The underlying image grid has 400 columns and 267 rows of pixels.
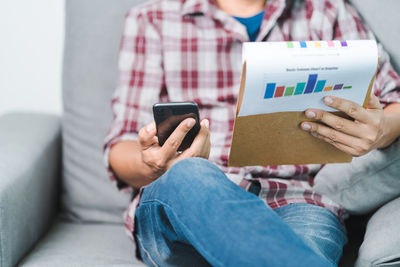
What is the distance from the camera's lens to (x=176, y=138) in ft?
2.12

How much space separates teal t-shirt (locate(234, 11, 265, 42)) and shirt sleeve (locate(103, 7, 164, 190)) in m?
0.20

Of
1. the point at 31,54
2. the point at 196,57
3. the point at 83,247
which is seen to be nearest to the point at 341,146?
the point at 196,57

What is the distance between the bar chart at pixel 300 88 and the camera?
0.58 metres

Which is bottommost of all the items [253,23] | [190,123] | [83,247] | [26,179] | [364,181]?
[83,247]

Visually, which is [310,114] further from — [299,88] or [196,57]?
[196,57]

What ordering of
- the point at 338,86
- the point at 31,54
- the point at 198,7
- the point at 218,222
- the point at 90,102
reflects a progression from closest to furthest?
the point at 218,222, the point at 338,86, the point at 198,7, the point at 90,102, the point at 31,54

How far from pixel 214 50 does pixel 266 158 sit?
0.30 m

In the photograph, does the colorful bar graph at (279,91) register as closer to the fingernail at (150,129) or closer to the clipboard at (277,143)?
the clipboard at (277,143)

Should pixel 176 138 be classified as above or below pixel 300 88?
below

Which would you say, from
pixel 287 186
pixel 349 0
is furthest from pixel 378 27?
pixel 287 186

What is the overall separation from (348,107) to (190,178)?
0.93 feet

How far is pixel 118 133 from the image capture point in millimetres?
852

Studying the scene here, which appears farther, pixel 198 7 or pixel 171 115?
pixel 198 7

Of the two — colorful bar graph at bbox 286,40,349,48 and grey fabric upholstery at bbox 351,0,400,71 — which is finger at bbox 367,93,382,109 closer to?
colorful bar graph at bbox 286,40,349,48
